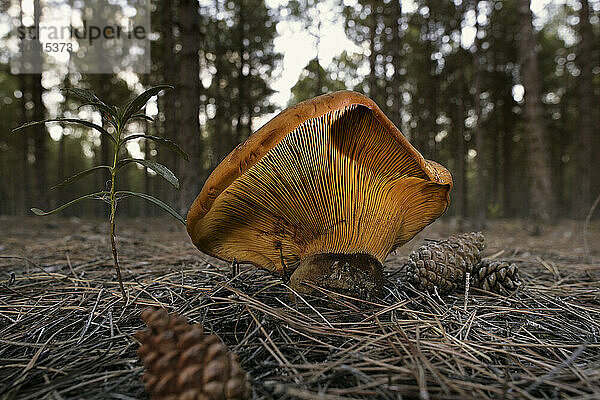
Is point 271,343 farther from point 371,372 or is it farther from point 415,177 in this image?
point 415,177

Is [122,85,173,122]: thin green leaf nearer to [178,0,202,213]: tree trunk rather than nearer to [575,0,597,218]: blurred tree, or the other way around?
[178,0,202,213]: tree trunk

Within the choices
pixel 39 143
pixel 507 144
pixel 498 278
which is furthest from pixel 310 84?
pixel 498 278

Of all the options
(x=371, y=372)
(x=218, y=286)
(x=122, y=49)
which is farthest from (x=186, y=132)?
(x=122, y=49)

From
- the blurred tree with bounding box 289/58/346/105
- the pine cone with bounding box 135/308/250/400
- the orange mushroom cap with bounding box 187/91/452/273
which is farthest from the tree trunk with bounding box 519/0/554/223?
the blurred tree with bounding box 289/58/346/105

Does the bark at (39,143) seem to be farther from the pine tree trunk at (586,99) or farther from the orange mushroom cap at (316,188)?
the pine tree trunk at (586,99)

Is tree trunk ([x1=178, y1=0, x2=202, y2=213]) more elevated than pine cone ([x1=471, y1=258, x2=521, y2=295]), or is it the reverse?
tree trunk ([x1=178, y1=0, x2=202, y2=213])

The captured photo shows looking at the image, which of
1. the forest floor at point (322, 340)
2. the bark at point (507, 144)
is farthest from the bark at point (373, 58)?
the bark at point (507, 144)
